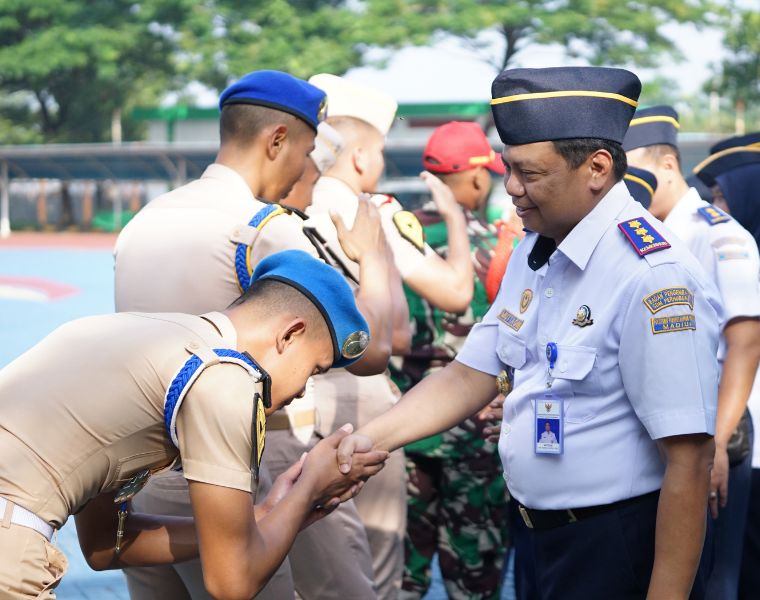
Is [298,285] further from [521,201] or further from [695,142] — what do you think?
[695,142]

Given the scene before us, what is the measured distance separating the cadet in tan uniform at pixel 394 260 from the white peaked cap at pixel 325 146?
0.40ft

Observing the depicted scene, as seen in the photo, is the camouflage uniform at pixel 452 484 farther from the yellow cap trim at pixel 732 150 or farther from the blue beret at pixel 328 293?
the blue beret at pixel 328 293

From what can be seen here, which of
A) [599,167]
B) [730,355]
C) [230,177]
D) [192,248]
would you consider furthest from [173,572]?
[730,355]

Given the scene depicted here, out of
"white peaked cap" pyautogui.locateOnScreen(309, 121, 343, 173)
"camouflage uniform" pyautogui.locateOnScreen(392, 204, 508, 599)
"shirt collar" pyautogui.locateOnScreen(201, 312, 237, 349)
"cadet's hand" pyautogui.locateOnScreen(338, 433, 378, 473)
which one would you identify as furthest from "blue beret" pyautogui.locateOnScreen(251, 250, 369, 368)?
"camouflage uniform" pyautogui.locateOnScreen(392, 204, 508, 599)

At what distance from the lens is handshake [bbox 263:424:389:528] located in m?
2.55

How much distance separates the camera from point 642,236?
2.29 m

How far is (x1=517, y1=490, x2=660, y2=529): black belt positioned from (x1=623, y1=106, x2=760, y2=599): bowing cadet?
1.20m

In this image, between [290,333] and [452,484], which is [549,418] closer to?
[290,333]

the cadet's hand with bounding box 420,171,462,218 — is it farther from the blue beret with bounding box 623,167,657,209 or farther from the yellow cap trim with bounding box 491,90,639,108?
the yellow cap trim with bounding box 491,90,639,108

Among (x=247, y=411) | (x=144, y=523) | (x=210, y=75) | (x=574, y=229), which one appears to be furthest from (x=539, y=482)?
(x=210, y=75)

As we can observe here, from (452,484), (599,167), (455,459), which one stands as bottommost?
(452,484)

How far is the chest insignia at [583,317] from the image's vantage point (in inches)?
90.1

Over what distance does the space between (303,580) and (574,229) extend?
1519 millimetres

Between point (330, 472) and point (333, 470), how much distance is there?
0.02 m
